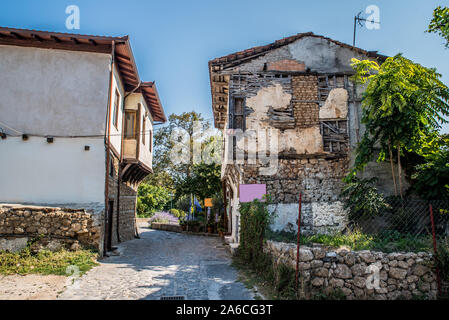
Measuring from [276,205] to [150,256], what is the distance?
15.7 feet

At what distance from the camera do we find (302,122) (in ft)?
40.5

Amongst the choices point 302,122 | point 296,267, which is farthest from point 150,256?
point 302,122

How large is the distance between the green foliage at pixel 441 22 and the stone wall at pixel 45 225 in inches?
453

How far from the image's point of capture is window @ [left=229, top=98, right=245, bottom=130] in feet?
39.6

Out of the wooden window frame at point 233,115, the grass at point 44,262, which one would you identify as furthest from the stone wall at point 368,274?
the wooden window frame at point 233,115

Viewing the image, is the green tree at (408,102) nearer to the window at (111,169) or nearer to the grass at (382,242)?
the grass at (382,242)

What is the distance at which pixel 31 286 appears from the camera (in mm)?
6664

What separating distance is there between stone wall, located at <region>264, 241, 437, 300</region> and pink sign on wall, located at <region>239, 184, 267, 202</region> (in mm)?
4353

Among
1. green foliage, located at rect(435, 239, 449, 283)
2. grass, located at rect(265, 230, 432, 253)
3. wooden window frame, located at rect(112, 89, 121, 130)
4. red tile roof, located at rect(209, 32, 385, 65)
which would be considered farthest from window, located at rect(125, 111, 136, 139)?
green foliage, located at rect(435, 239, 449, 283)

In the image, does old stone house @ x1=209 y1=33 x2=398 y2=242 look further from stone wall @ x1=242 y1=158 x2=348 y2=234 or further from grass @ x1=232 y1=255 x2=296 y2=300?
grass @ x1=232 y1=255 x2=296 y2=300

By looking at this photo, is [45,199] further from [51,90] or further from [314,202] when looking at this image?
[314,202]

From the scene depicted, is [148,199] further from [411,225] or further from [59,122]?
[411,225]

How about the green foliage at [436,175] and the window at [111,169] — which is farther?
the window at [111,169]

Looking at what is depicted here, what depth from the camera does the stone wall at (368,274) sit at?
597 cm
